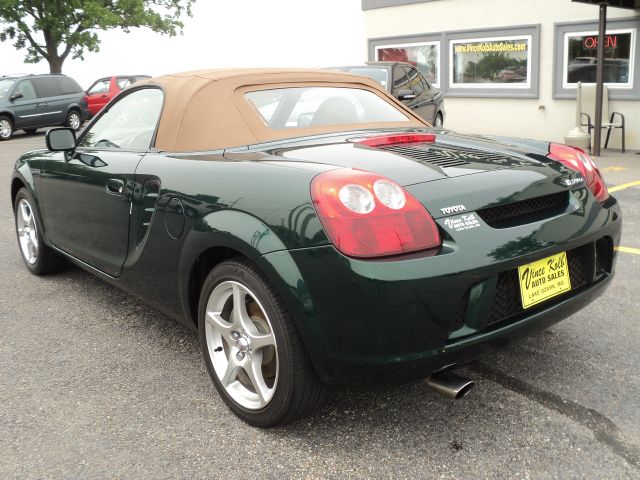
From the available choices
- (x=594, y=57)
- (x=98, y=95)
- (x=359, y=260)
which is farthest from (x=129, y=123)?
(x=98, y=95)

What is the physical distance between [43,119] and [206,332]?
17668 mm

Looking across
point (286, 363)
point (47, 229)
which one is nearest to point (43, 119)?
point (47, 229)

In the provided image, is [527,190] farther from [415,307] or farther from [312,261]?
[312,261]

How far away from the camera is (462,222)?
7.50ft

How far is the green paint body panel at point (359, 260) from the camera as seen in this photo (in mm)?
2170

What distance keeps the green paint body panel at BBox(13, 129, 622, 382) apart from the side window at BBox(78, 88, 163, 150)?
26 cm

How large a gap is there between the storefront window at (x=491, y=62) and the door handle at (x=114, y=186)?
11.3 metres

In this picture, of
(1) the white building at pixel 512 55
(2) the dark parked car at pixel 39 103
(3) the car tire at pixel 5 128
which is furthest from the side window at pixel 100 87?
(1) the white building at pixel 512 55

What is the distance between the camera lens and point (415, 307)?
2146 mm

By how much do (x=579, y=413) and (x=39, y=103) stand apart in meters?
18.6

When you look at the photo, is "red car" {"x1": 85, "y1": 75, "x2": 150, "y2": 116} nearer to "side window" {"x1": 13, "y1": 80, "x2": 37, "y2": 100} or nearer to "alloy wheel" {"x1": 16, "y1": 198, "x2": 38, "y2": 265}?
"side window" {"x1": 13, "y1": 80, "x2": 37, "y2": 100}

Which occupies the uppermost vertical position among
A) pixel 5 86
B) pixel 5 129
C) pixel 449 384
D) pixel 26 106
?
pixel 5 86

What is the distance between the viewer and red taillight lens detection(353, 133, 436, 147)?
9.66ft

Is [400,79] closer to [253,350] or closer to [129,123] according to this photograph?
[129,123]
